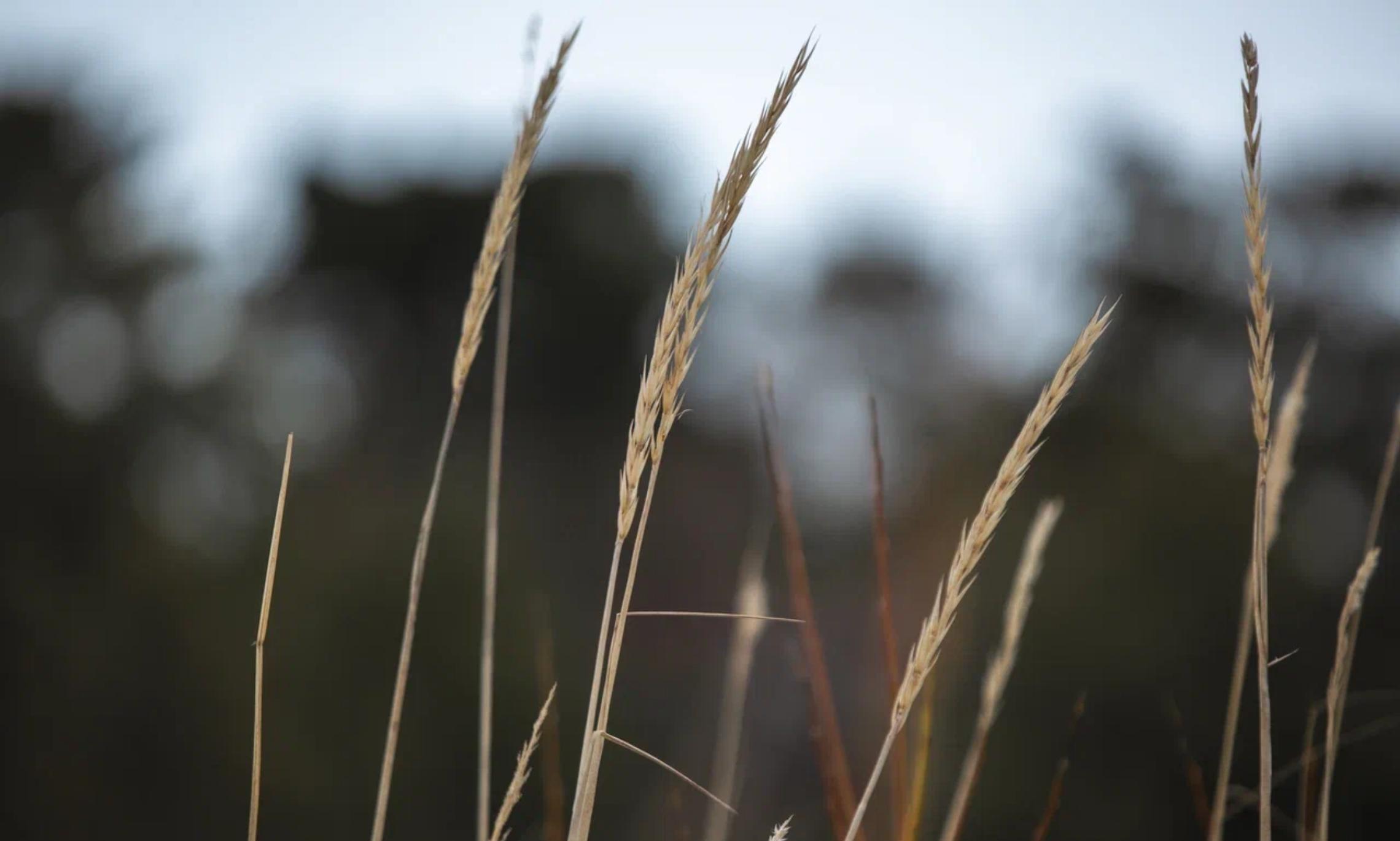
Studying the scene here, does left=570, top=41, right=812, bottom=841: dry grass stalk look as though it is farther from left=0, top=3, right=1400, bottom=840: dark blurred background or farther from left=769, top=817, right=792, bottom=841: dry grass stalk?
left=0, top=3, right=1400, bottom=840: dark blurred background

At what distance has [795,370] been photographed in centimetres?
1733

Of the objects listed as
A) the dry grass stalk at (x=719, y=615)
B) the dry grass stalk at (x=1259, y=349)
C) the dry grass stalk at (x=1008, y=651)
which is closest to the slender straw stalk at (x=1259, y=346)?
the dry grass stalk at (x=1259, y=349)

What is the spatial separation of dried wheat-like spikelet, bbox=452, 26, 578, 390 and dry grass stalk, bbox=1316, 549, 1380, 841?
2.86ft

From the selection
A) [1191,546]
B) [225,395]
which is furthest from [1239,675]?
[225,395]

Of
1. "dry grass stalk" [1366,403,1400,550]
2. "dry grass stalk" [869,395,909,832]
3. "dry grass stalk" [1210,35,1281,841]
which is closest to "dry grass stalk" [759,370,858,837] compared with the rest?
"dry grass stalk" [869,395,909,832]

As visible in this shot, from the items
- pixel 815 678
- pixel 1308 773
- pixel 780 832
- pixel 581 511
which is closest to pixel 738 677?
pixel 815 678

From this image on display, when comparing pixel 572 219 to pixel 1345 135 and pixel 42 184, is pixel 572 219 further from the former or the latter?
pixel 1345 135

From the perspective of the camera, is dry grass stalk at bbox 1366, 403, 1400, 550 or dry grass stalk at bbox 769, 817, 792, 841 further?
dry grass stalk at bbox 1366, 403, 1400, 550

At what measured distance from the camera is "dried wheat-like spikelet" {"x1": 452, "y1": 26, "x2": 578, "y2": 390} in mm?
1006

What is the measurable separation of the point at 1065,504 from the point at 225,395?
9.29 m

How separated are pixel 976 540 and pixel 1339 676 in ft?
1.76

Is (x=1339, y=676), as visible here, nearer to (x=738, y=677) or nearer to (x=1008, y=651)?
(x=1008, y=651)

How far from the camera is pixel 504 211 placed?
1067mm

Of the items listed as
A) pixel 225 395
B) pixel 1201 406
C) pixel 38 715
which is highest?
pixel 1201 406
